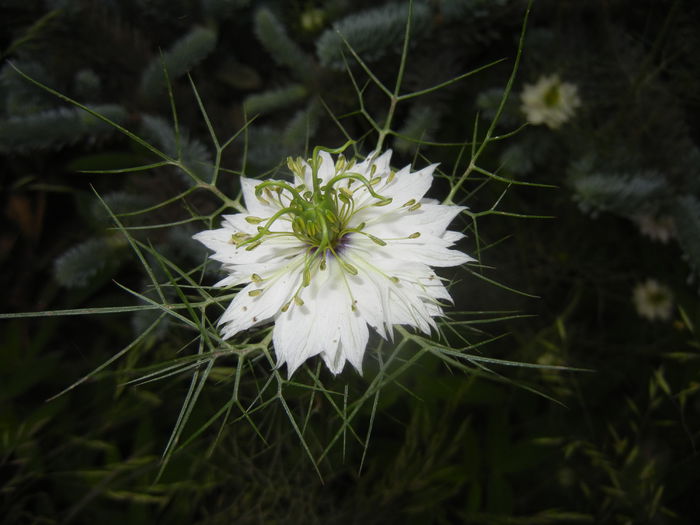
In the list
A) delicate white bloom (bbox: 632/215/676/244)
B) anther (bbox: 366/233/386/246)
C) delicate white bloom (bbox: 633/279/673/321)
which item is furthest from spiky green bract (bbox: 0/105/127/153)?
delicate white bloom (bbox: 633/279/673/321)

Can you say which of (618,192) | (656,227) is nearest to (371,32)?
(618,192)

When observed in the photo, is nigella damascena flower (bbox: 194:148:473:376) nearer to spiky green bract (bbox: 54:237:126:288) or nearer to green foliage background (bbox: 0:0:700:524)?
green foliage background (bbox: 0:0:700:524)

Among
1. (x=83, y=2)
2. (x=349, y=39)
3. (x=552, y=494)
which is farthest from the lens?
(x=552, y=494)

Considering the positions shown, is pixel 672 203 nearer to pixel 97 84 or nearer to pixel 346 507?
pixel 346 507

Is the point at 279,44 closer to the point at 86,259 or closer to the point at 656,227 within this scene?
the point at 86,259

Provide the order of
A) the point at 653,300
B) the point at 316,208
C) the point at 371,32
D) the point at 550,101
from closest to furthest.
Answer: the point at 316,208, the point at 371,32, the point at 550,101, the point at 653,300

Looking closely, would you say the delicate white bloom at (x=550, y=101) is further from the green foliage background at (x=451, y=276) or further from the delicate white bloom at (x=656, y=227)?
the delicate white bloom at (x=656, y=227)

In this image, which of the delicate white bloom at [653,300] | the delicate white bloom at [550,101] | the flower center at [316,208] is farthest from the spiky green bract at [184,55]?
the delicate white bloom at [653,300]

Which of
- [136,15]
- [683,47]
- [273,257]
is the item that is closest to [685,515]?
[683,47]
